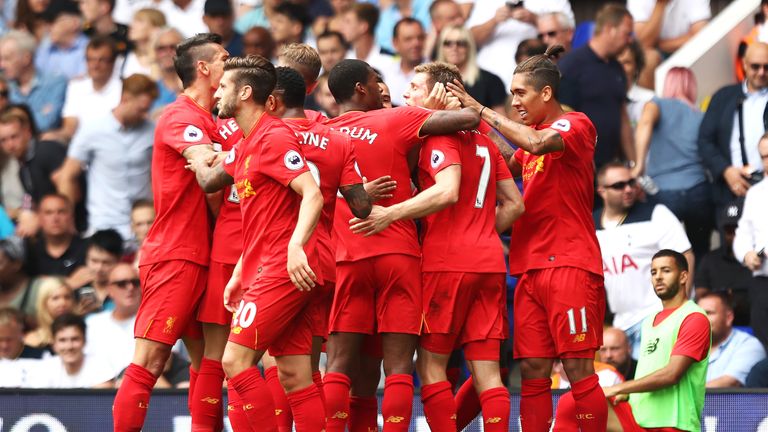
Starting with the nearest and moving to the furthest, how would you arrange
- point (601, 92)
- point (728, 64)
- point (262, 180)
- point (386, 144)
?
point (262, 180) → point (386, 144) → point (601, 92) → point (728, 64)

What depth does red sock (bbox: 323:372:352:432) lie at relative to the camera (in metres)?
8.62

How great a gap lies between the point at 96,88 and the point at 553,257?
6.74m

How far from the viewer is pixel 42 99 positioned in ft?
47.9

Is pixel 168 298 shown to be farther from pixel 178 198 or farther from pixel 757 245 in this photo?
pixel 757 245

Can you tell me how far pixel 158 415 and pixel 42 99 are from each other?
5.00 meters

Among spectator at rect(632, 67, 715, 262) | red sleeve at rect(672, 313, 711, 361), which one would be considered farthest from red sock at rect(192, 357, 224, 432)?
spectator at rect(632, 67, 715, 262)

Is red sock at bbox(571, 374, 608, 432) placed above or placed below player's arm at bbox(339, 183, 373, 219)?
below

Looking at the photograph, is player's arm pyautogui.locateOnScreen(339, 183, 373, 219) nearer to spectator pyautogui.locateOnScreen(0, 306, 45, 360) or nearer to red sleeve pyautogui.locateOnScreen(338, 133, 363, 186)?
red sleeve pyautogui.locateOnScreen(338, 133, 363, 186)

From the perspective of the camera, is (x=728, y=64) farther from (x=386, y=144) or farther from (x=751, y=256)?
(x=386, y=144)

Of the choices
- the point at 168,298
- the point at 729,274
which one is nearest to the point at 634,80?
the point at 729,274

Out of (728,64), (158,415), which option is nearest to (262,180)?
(158,415)

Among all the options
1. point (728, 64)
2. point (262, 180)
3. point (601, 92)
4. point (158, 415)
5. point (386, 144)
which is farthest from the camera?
point (728, 64)

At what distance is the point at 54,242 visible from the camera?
13156 mm

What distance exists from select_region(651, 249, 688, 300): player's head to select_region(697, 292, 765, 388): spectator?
140 cm
